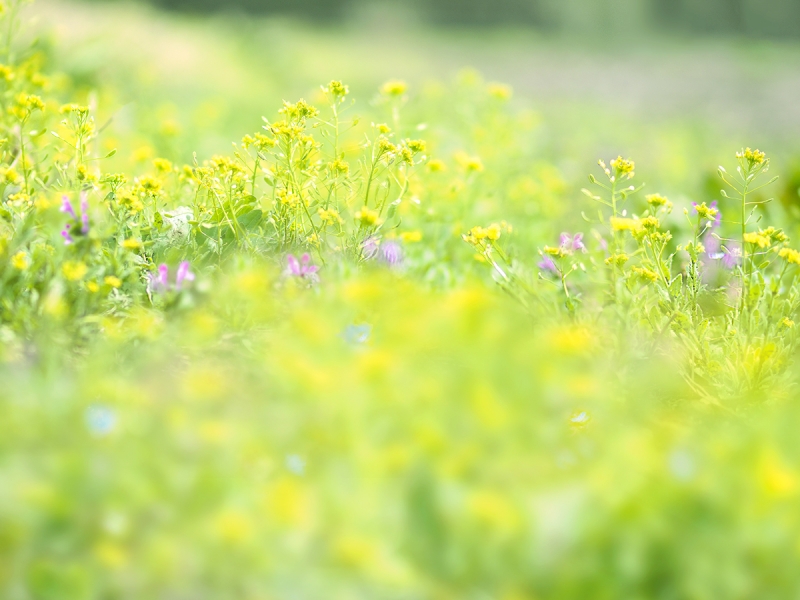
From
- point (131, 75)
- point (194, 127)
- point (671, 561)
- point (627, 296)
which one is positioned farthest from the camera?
point (131, 75)

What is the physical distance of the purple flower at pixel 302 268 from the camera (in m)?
1.99

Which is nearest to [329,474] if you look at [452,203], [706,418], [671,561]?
[671,561]

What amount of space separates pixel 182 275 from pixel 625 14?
19413 mm

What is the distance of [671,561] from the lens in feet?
3.92

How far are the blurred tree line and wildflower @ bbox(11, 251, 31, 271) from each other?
59.0ft

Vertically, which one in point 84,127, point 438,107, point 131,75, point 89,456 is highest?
point 84,127

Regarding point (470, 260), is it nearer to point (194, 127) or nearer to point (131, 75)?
point (194, 127)

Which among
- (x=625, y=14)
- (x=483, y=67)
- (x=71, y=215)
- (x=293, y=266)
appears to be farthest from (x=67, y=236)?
(x=625, y=14)

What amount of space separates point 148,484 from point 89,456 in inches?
4.0

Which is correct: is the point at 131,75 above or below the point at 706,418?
below

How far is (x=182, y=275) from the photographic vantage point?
1906 millimetres

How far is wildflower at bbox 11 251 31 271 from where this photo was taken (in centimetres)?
172

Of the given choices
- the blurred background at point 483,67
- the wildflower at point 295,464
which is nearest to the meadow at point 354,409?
the wildflower at point 295,464

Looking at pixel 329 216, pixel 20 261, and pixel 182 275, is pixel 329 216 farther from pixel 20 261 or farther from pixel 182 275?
pixel 20 261
